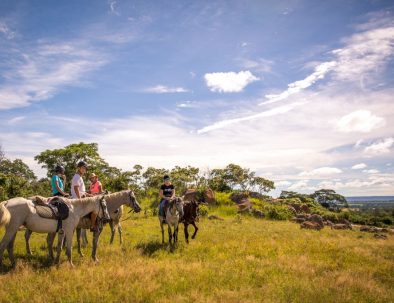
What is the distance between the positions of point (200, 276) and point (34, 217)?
16.8 ft

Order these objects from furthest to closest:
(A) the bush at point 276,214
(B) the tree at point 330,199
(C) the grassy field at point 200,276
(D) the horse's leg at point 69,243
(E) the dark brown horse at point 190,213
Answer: (B) the tree at point 330,199 → (A) the bush at point 276,214 → (E) the dark brown horse at point 190,213 → (D) the horse's leg at point 69,243 → (C) the grassy field at point 200,276

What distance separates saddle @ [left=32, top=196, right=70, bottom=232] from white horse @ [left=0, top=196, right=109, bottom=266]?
10 cm

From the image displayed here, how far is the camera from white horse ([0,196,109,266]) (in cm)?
825

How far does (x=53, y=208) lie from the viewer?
352 inches

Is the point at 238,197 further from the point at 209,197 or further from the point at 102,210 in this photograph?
the point at 102,210

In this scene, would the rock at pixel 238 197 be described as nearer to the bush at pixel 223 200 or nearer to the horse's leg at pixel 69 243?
the bush at pixel 223 200

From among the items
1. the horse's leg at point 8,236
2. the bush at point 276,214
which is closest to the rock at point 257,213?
the bush at point 276,214

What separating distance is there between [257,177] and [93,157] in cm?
3928

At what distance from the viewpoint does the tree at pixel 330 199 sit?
79.6m

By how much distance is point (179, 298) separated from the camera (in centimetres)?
669

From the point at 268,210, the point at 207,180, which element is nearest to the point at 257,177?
the point at 207,180

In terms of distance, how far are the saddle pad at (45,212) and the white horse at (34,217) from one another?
0.26 feet

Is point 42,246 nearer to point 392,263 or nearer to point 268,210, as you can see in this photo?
point 392,263

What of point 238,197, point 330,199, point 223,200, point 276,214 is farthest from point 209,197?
point 330,199
